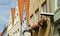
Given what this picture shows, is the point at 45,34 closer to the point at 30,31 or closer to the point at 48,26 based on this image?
the point at 48,26

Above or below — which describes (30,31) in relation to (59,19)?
below

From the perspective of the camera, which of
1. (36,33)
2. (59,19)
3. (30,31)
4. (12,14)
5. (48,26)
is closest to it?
(59,19)

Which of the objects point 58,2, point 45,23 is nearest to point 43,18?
point 45,23

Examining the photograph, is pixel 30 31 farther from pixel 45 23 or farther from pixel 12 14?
pixel 12 14

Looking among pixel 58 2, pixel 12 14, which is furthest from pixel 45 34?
pixel 12 14

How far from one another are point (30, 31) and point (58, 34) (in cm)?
822

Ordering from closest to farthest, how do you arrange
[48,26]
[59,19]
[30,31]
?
[59,19] < [48,26] < [30,31]

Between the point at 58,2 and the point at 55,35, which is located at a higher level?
the point at 58,2

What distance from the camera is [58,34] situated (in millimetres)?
15562

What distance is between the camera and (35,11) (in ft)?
78.0

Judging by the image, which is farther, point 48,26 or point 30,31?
point 30,31

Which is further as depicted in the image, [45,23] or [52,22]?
[45,23]

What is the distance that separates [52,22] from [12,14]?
39782 mm

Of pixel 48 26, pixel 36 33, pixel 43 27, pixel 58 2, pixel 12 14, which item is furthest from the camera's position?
pixel 12 14
